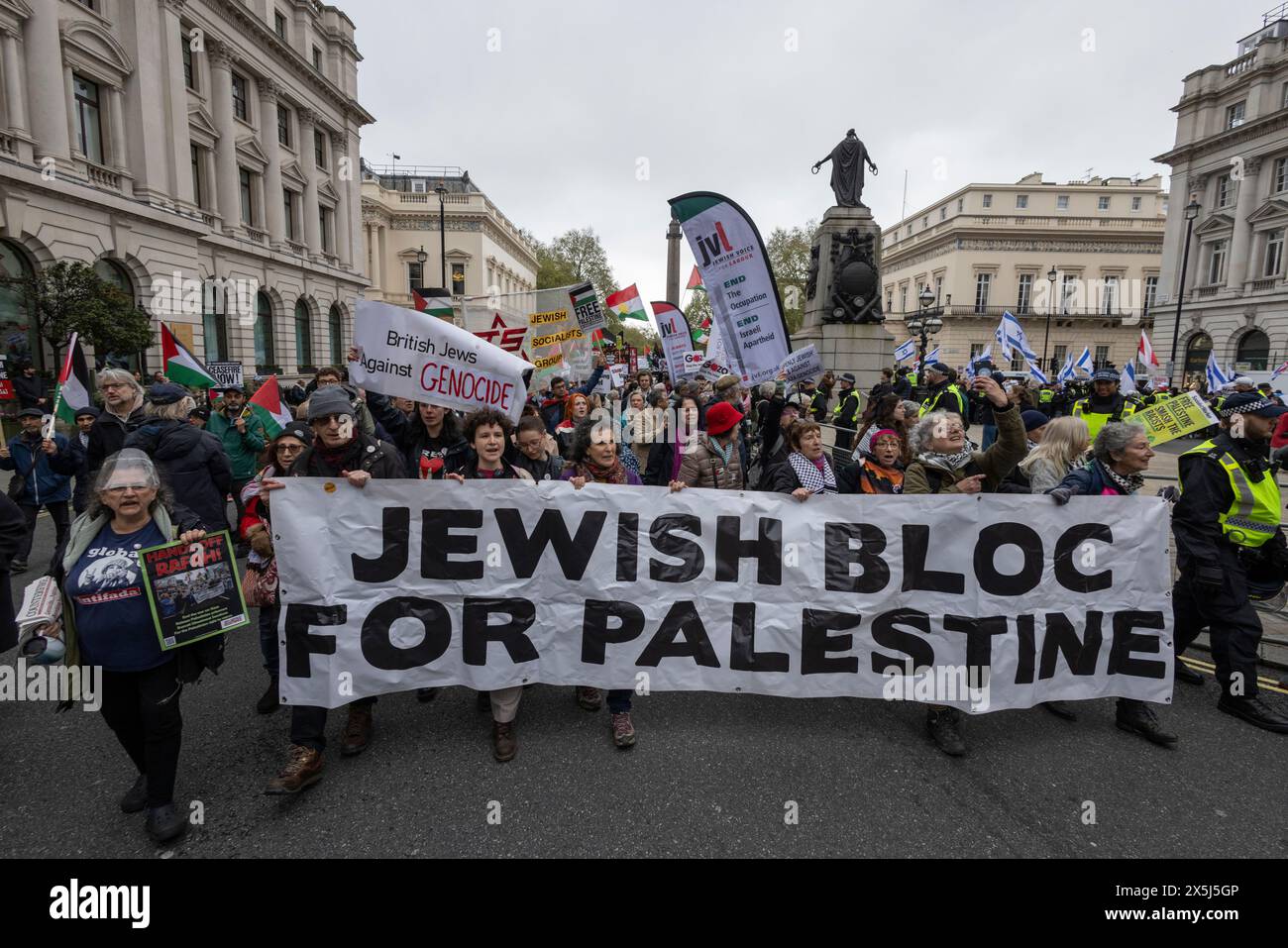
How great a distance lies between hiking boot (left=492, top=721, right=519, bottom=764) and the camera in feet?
11.3

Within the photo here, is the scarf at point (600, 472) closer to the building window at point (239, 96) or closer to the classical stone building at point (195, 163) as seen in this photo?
the classical stone building at point (195, 163)

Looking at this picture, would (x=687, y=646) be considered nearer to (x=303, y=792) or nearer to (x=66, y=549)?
(x=303, y=792)

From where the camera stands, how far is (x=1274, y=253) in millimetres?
35438

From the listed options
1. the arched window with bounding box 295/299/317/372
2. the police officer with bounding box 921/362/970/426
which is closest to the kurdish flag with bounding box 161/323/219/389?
the police officer with bounding box 921/362/970/426

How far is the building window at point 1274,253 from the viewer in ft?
115

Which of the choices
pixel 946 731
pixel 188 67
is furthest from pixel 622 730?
pixel 188 67

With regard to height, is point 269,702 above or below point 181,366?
below

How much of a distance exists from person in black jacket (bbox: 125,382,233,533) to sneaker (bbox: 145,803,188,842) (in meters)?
2.41

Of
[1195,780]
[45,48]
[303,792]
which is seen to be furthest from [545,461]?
[45,48]

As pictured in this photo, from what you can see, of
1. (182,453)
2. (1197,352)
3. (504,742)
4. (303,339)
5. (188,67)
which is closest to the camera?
(504,742)

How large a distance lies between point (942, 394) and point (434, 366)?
346 inches

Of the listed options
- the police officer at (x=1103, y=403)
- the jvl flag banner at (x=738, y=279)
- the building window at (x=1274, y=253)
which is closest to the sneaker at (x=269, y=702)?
the jvl flag banner at (x=738, y=279)

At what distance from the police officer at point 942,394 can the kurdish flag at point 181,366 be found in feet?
30.2

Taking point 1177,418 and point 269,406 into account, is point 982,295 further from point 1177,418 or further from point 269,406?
point 269,406
